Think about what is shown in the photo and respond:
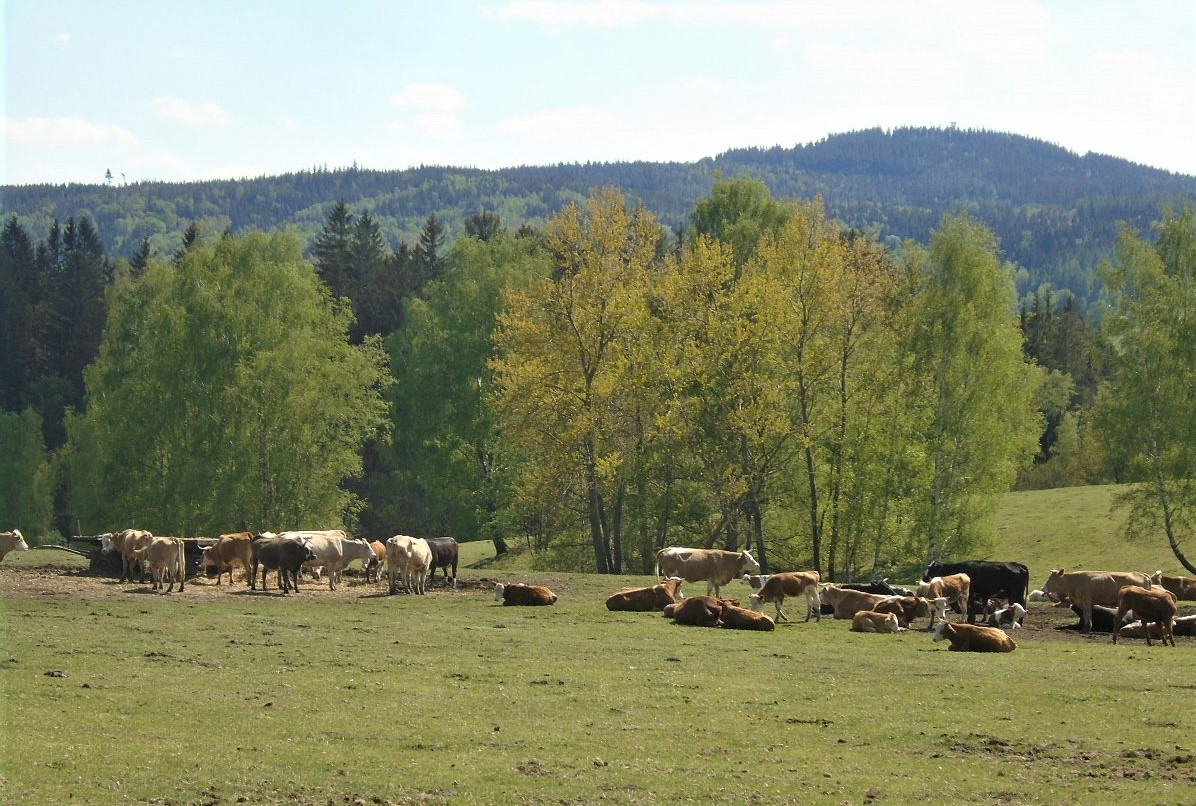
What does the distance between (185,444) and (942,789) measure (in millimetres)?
52561

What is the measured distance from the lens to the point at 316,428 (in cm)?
6128

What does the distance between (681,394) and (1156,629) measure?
26.0m

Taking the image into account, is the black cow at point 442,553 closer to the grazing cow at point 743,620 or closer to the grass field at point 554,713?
the grass field at point 554,713

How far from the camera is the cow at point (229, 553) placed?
116 feet

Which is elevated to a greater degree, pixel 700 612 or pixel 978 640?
pixel 978 640

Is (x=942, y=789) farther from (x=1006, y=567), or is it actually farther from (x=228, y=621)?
(x=1006, y=567)

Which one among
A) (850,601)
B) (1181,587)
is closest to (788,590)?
(850,601)

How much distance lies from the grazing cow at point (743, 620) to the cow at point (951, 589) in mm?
5368

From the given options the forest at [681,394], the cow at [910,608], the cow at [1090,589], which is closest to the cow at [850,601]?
the cow at [910,608]

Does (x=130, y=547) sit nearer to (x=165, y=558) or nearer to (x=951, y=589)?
(x=165, y=558)

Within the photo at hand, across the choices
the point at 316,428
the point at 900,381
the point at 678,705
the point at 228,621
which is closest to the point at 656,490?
the point at 900,381

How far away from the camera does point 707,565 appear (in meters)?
35.4

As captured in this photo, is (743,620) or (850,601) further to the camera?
(850,601)

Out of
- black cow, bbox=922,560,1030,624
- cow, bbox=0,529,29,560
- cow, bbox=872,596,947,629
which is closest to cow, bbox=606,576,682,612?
cow, bbox=872,596,947,629
